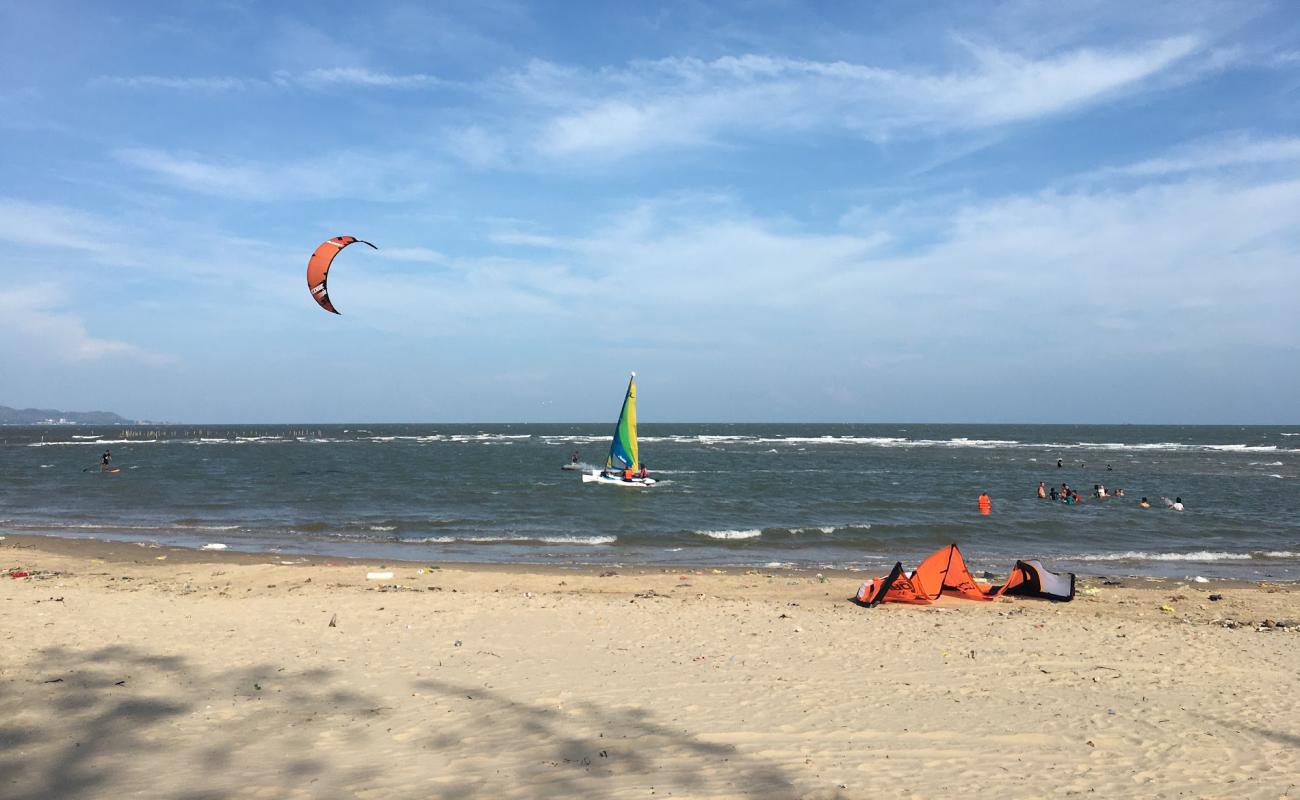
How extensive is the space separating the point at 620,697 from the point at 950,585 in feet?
25.4

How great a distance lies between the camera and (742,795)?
5.13 meters

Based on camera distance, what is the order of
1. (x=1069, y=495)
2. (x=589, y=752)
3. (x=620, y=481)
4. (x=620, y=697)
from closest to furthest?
(x=589, y=752) < (x=620, y=697) < (x=1069, y=495) < (x=620, y=481)

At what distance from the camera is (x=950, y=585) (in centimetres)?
1303

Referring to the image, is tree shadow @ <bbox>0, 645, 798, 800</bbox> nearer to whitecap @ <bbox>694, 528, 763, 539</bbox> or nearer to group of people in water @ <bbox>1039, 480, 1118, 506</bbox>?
whitecap @ <bbox>694, 528, 763, 539</bbox>

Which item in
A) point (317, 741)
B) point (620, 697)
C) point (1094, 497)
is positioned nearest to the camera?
point (317, 741)

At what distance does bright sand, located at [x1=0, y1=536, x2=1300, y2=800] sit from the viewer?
5438 mm

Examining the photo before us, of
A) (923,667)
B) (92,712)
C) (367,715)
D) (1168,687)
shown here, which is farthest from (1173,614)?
(92,712)

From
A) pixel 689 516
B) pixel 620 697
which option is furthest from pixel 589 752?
pixel 689 516

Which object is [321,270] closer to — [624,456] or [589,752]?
[589,752]

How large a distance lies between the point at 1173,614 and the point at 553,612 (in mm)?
9125

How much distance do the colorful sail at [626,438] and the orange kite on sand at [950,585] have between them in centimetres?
2186

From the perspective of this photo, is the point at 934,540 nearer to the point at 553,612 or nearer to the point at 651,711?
the point at 553,612

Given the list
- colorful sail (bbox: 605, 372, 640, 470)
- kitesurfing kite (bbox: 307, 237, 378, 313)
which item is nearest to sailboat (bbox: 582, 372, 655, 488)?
colorful sail (bbox: 605, 372, 640, 470)

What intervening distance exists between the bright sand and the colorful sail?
22.3 m
